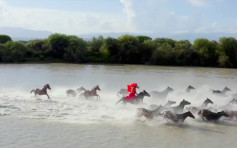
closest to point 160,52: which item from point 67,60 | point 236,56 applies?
point 236,56

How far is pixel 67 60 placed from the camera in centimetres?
5181

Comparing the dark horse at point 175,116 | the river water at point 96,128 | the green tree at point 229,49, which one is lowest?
the river water at point 96,128

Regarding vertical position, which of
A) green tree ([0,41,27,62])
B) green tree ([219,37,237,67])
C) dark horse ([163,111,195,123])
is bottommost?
dark horse ([163,111,195,123])

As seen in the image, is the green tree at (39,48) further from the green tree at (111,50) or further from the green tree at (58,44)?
the green tree at (111,50)

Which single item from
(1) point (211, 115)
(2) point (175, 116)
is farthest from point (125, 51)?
(2) point (175, 116)

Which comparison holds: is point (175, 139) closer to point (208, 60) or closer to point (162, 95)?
point (162, 95)

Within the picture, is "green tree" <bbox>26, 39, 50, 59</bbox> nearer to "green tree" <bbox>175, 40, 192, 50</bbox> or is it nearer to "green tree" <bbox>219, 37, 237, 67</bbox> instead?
"green tree" <bbox>175, 40, 192, 50</bbox>

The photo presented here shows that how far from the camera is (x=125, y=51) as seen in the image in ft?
174

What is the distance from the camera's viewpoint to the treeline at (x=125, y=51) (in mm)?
50281

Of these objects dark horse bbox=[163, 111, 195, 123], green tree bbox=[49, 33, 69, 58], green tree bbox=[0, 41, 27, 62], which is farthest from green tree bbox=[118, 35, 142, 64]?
dark horse bbox=[163, 111, 195, 123]

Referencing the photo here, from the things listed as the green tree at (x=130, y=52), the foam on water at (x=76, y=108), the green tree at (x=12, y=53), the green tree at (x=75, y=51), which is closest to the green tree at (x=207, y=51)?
the green tree at (x=130, y=52)

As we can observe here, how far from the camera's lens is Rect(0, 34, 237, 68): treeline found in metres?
50.3

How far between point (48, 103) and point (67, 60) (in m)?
36.0

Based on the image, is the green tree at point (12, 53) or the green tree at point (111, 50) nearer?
the green tree at point (12, 53)
